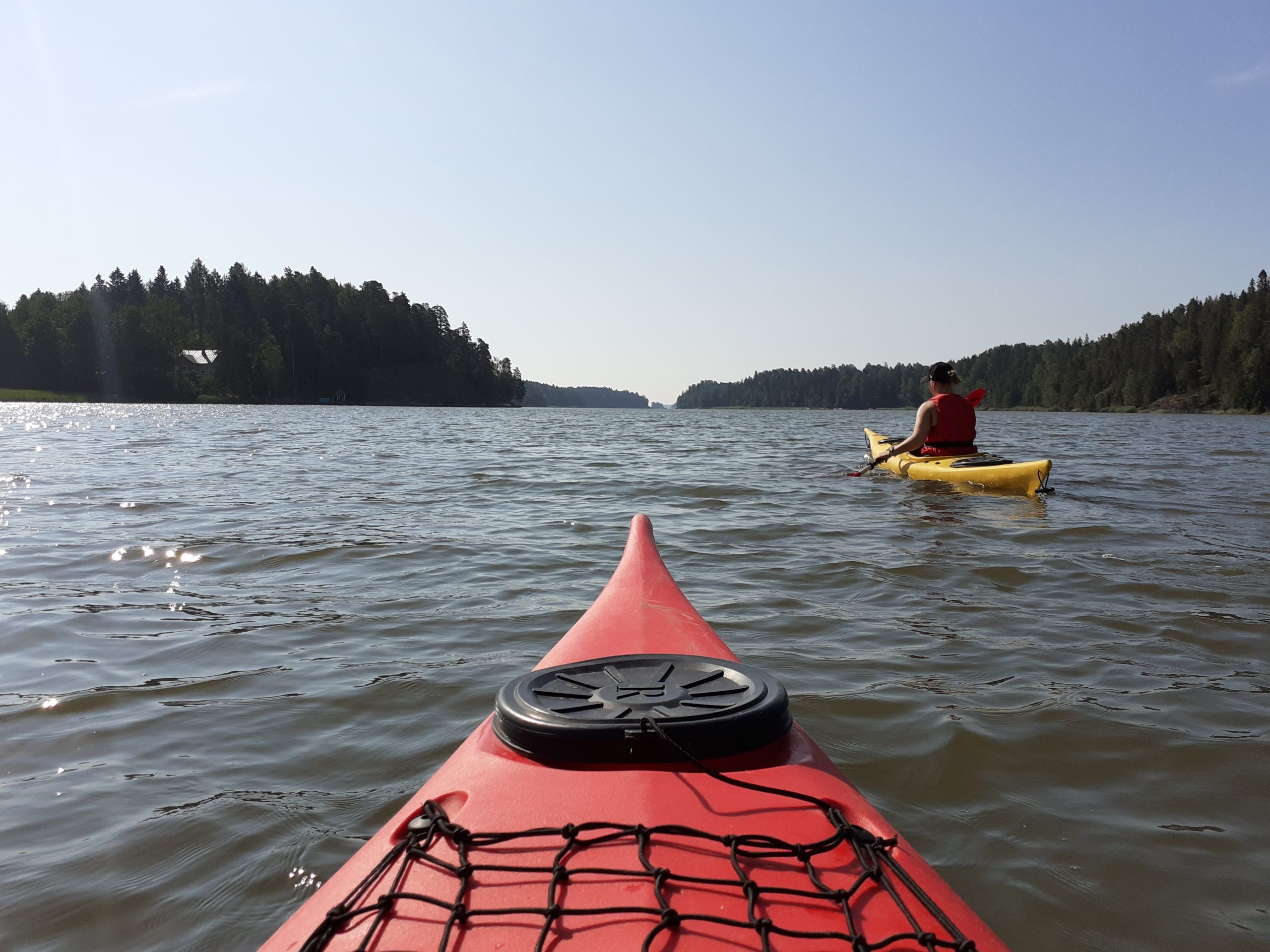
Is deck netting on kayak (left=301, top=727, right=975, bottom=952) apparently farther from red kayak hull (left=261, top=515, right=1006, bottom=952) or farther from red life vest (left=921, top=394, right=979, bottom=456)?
red life vest (left=921, top=394, right=979, bottom=456)

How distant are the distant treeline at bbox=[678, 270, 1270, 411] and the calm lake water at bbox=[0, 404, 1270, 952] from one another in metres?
→ 58.1

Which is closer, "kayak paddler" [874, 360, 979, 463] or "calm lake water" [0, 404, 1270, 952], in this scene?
"calm lake water" [0, 404, 1270, 952]

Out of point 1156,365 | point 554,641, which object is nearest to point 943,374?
point 554,641

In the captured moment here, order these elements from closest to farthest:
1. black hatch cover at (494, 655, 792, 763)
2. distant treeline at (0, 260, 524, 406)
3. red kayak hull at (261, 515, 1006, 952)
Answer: red kayak hull at (261, 515, 1006, 952)
black hatch cover at (494, 655, 792, 763)
distant treeline at (0, 260, 524, 406)

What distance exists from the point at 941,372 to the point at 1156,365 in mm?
83942

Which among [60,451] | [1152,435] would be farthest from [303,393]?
[1152,435]

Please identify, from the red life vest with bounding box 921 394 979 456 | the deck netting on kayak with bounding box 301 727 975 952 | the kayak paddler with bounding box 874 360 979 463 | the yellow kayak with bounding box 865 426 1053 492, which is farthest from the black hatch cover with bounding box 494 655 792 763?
the red life vest with bounding box 921 394 979 456

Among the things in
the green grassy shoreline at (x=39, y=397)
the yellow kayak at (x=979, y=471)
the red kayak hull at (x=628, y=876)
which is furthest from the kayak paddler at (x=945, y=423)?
the green grassy shoreline at (x=39, y=397)

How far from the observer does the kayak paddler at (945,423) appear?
362 inches

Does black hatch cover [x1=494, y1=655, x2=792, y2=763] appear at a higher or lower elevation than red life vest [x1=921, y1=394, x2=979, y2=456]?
lower

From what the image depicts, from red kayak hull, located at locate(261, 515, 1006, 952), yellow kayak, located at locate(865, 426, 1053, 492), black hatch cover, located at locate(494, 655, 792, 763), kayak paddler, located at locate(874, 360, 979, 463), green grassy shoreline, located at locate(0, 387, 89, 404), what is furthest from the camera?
green grassy shoreline, located at locate(0, 387, 89, 404)

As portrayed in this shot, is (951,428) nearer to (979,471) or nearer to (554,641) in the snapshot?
(979,471)

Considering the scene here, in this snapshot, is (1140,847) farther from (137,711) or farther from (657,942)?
(137,711)

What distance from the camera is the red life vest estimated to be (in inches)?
362
